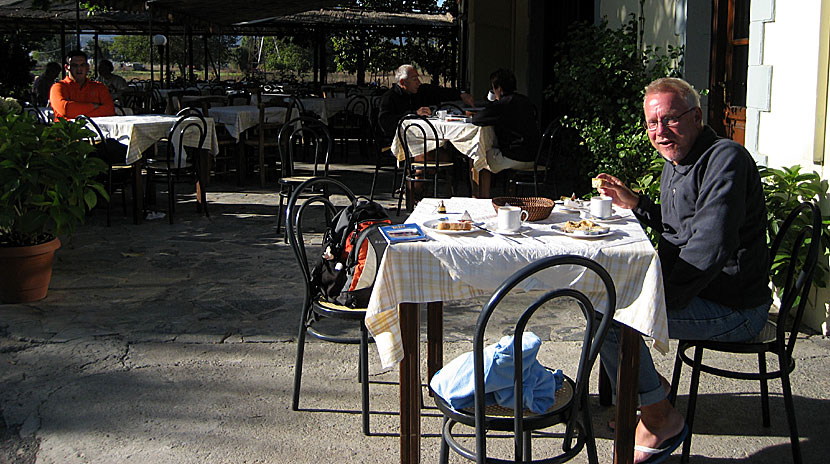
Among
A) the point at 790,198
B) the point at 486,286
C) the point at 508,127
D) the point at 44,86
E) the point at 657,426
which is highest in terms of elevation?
the point at 44,86

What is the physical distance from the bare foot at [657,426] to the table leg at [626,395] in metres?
0.18

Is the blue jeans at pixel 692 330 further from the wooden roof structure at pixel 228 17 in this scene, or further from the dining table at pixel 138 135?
the wooden roof structure at pixel 228 17

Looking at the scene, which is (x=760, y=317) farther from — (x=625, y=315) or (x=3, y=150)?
(x=3, y=150)

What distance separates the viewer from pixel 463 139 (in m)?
7.30

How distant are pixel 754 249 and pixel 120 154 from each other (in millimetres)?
5742

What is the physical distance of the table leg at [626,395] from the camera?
2.63 metres

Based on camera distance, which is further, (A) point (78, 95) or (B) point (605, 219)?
(A) point (78, 95)

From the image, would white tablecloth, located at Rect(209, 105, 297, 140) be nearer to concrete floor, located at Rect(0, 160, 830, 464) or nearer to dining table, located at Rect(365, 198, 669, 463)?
concrete floor, located at Rect(0, 160, 830, 464)

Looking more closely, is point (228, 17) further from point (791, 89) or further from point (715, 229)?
point (715, 229)

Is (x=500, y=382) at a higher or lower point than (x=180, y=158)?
lower

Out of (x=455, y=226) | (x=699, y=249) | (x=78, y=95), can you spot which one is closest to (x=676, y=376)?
(x=699, y=249)

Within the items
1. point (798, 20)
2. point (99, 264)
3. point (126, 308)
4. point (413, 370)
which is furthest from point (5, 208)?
point (798, 20)

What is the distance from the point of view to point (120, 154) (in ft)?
23.7

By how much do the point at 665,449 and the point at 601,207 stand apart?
2.79 ft
